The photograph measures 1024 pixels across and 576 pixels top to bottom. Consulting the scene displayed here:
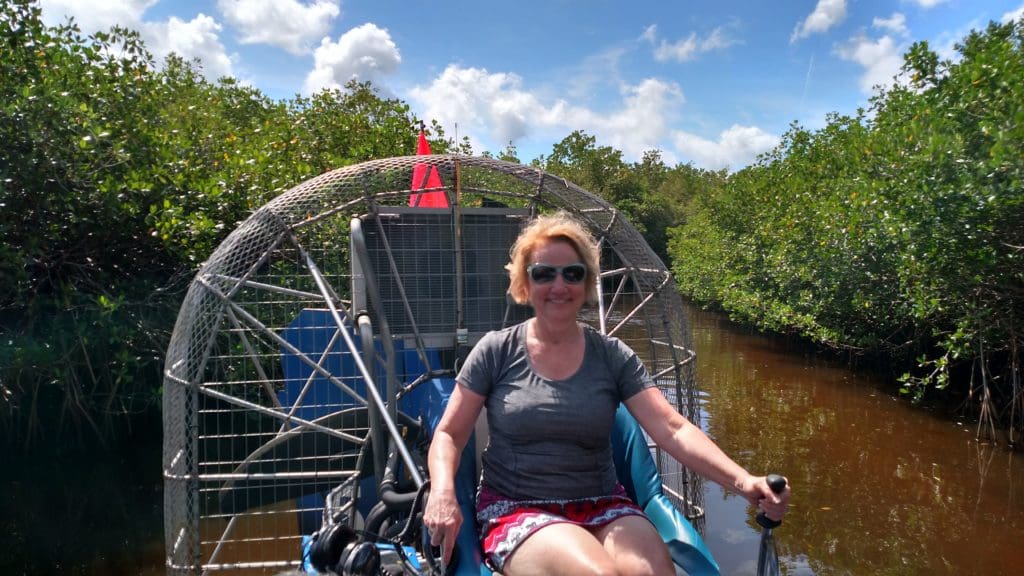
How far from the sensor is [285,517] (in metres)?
6.28

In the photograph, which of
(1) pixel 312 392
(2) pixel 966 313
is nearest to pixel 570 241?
(1) pixel 312 392

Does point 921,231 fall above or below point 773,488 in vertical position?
above

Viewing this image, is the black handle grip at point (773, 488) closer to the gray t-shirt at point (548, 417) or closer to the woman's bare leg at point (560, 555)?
the woman's bare leg at point (560, 555)

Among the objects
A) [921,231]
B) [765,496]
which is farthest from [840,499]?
[765,496]

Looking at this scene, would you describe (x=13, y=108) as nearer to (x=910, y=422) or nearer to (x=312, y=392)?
(x=312, y=392)

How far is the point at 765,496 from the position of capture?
201cm

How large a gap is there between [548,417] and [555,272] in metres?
0.55

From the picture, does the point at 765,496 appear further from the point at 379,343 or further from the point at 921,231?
the point at 921,231

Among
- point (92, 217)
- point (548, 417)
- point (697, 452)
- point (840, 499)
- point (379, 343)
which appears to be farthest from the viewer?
point (840, 499)

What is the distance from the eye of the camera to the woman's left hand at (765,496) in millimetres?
1967

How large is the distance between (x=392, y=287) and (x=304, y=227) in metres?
0.79

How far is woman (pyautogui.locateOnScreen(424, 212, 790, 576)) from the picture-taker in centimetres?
226

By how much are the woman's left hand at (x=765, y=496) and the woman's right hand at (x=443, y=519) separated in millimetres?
946

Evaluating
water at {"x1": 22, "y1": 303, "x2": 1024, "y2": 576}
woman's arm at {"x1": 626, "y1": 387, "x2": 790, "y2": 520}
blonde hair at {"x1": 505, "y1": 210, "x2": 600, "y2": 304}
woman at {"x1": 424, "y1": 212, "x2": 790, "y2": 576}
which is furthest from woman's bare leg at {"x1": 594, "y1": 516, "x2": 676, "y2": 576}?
water at {"x1": 22, "y1": 303, "x2": 1024, "y2": 576}
